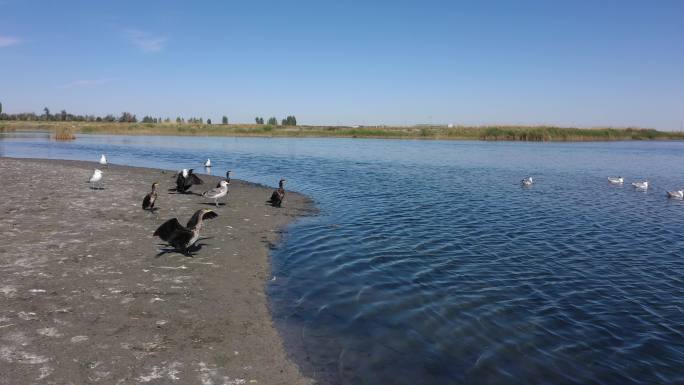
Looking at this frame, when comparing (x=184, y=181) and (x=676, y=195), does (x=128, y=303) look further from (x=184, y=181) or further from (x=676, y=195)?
(x=676, y=195)

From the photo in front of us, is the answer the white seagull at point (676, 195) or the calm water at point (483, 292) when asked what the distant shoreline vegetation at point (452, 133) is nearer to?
the white seagull at point (676, 195)

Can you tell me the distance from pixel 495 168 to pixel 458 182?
11.4 m

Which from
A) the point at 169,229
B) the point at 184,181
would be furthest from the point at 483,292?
the point at 184,181

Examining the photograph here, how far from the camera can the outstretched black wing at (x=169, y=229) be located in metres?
10.2

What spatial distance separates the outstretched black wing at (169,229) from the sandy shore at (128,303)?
44 cm

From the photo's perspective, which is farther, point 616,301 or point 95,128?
point 95,128

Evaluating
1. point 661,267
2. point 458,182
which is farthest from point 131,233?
point 458,182

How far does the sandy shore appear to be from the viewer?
558 cm

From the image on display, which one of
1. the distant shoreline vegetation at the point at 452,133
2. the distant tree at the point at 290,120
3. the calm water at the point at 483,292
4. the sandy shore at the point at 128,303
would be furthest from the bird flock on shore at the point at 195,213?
the distant tree at the point at 290,120

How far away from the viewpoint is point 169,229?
10297mm

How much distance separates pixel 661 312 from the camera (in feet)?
27.8

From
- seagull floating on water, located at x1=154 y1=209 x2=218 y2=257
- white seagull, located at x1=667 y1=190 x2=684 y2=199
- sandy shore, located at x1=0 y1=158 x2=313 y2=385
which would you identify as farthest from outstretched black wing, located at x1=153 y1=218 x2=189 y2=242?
white seagull, located at x1=667 y1=190 x2=684 y2=199

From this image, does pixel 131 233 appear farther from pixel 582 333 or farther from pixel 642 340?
pixel 642 340

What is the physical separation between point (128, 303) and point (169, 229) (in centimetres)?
306
